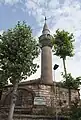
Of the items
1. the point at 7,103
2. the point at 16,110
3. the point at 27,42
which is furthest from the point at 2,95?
the point at 27,42

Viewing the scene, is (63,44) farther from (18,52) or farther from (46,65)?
(18,52)

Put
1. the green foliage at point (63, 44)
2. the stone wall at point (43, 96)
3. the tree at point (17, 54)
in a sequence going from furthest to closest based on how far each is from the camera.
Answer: the green foliage at point (63, 44), the stone wall at point (43, 96), the tree at point (17, 54)

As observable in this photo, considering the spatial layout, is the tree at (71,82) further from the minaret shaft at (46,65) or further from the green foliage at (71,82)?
the minaret shaft at (46,65)

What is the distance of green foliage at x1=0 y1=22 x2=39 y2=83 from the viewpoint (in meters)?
22.5

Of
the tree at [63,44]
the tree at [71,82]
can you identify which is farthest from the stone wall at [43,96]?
the tree at [63,44]

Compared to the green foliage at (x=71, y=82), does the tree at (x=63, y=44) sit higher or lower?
higher

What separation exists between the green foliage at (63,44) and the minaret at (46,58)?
3.24 meters

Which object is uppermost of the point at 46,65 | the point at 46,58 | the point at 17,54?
the point at 46,58

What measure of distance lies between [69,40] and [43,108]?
12578 mm

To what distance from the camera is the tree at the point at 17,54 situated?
884 inches

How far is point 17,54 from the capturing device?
22.7m

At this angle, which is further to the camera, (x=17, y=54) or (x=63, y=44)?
(x=63, y=44)

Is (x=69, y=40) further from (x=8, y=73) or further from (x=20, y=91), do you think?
(x=8, y=73)

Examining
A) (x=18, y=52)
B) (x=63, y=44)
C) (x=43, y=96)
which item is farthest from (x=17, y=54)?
(x=63, y=44)
